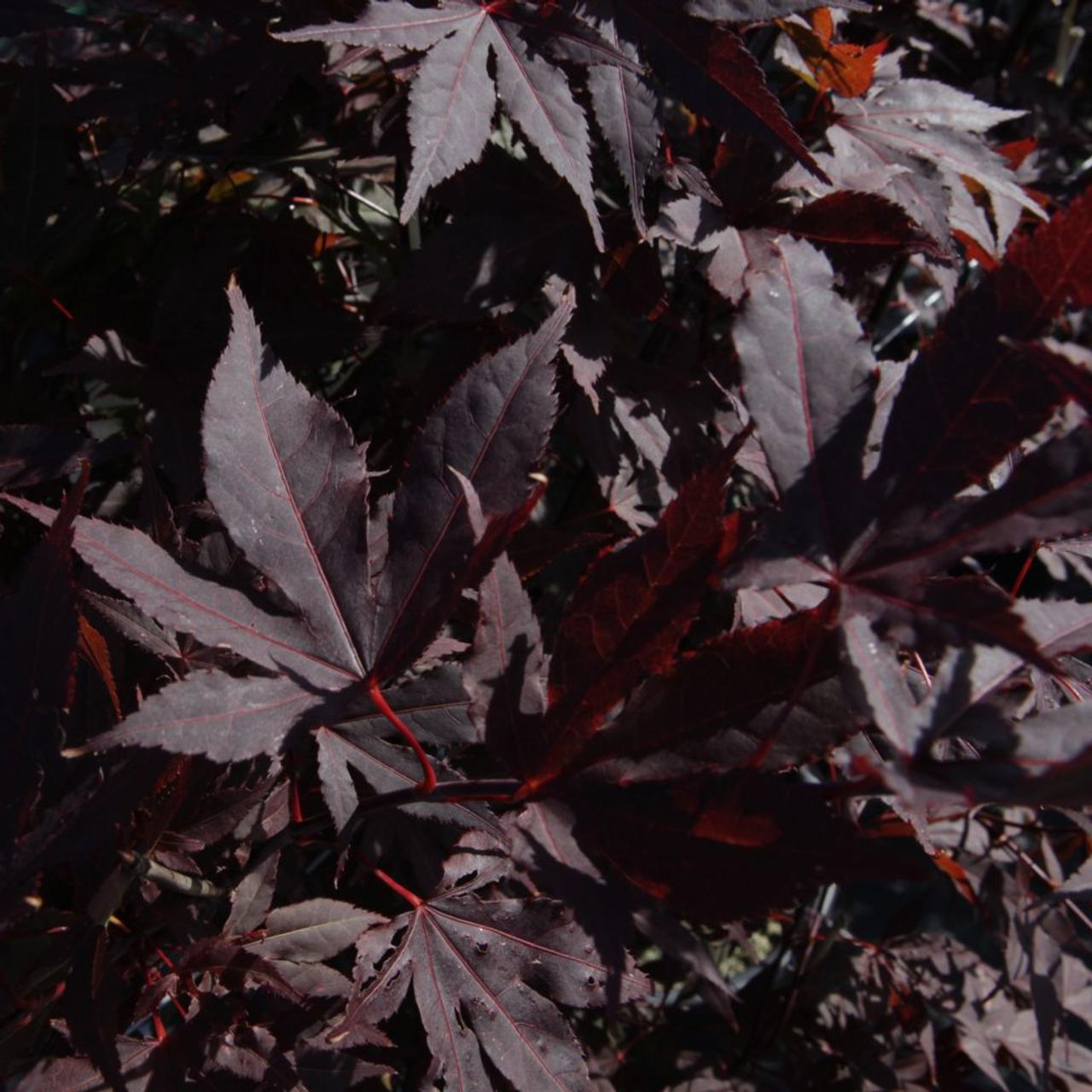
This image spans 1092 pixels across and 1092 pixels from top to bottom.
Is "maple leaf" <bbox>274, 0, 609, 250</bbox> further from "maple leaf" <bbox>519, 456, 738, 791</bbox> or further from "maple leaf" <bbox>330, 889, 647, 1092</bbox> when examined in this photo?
"maple leaf" <bbox>330, 889, 647, 1092</bbox>

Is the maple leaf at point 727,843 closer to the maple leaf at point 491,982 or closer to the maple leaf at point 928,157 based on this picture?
the maple leaf at point 491,982

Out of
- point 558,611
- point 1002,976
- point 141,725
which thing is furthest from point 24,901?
point 1002,976

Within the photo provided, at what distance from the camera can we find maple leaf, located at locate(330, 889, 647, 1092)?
699 millimetres

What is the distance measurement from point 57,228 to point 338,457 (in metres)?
0.63

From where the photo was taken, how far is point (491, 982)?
73cm

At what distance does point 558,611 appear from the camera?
1.19 metres

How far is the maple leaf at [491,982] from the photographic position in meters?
0.70

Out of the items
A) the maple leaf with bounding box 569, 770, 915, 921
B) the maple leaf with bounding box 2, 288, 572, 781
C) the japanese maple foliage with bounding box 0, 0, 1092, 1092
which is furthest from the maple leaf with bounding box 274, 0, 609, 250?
the maple leaf with bounding box 569, 770, 915, 921

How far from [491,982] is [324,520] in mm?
349

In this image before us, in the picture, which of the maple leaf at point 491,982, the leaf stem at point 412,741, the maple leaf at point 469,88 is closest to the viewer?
the leaf stem at point 412,741

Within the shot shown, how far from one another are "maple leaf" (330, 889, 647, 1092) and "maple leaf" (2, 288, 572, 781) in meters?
0.23

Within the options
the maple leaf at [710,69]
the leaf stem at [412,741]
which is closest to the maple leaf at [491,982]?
the leaf stem at [412,741]

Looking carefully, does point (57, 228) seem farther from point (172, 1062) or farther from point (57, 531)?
point (172, 1062)

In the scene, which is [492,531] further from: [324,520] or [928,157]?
[928,157]
